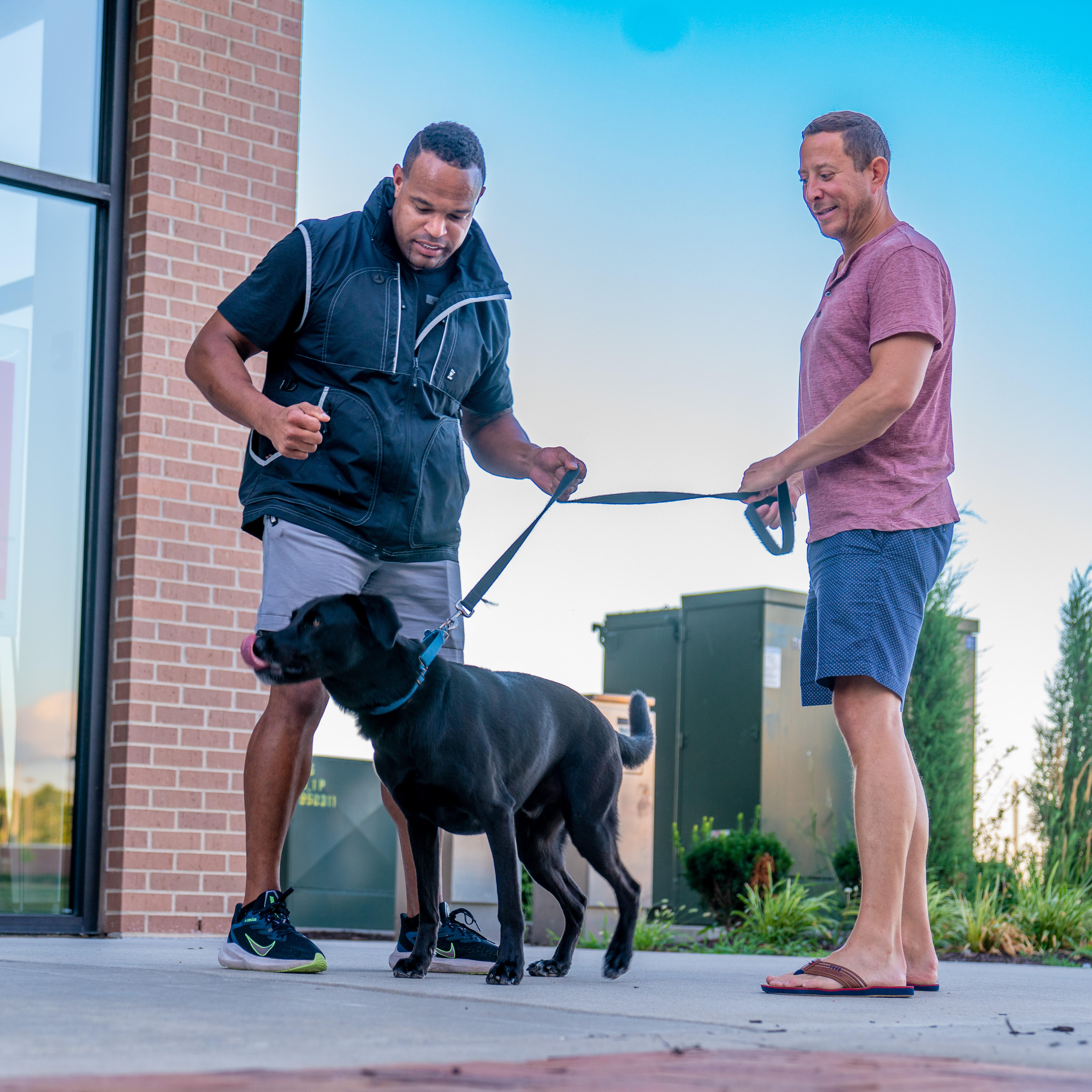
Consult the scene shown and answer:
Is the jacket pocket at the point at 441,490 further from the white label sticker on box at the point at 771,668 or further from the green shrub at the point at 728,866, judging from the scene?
the white label sticker on box at the point at 771,668

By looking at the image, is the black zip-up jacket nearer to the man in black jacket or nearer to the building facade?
the man in black jacket

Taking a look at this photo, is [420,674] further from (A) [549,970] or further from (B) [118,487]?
(B) [118,487]

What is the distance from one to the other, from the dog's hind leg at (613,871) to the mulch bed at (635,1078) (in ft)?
5.36

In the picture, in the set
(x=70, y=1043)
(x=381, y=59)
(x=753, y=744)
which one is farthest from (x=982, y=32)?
(x=70, y=1043)

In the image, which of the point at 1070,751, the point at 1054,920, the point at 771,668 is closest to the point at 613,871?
the point at 1054,920

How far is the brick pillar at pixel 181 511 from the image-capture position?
520cm

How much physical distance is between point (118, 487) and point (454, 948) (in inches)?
103

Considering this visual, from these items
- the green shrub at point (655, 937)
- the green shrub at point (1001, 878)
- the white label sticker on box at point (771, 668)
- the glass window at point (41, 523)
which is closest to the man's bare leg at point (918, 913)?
the green shrub at point (655, 937)

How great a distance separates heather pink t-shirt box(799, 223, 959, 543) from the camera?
323cm

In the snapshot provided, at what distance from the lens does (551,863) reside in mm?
3783

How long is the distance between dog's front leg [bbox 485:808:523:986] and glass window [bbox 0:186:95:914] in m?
2.70

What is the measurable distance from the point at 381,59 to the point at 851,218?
6.20 metres

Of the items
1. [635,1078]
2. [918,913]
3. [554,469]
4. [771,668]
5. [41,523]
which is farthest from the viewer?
[771,668]

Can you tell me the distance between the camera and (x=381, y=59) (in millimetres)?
8844
